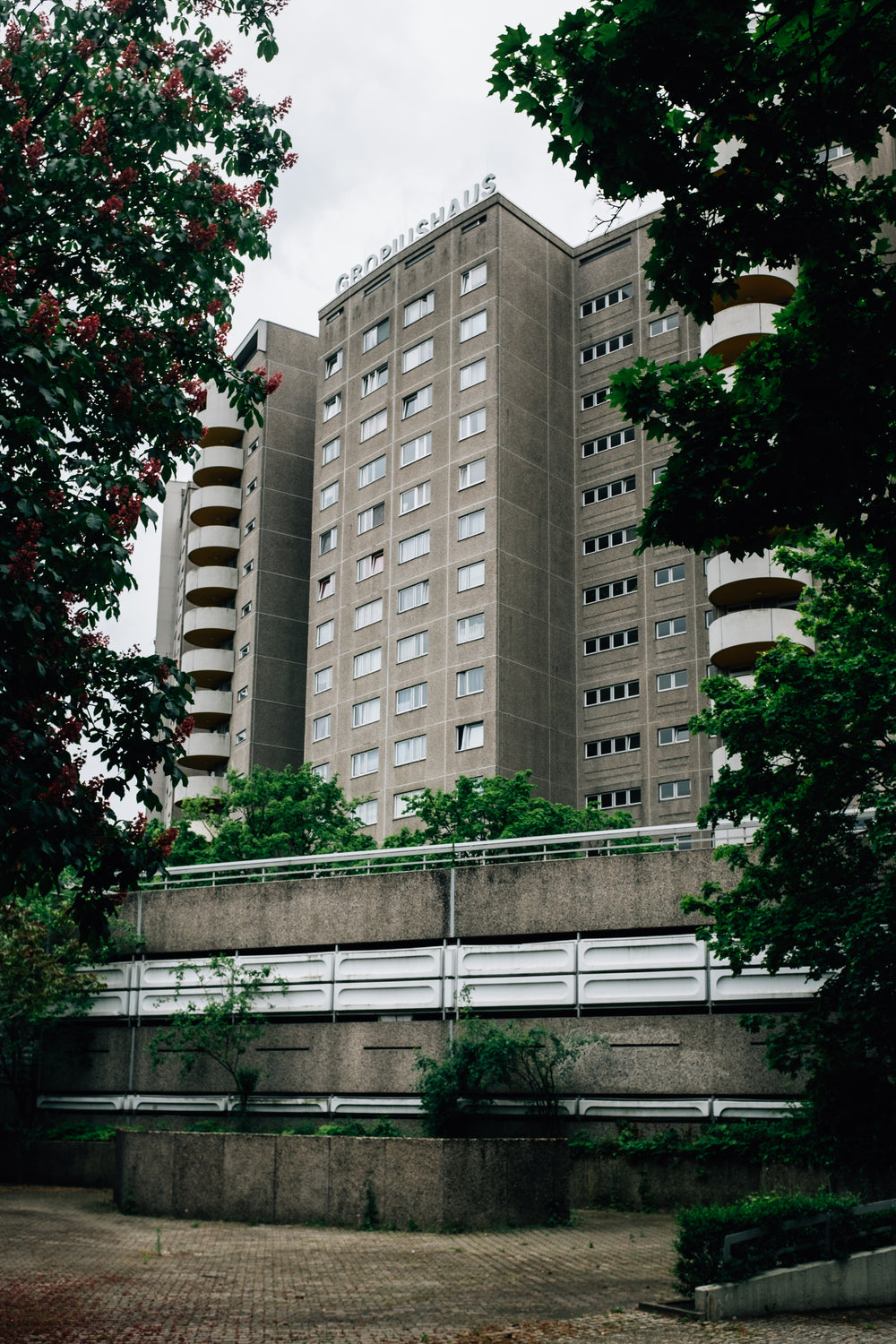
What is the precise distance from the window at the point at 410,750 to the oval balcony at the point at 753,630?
38.1 ft

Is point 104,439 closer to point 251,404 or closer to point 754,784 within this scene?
point 251,404

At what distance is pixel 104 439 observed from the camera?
1102cm

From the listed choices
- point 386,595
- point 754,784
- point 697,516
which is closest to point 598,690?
point 386,595

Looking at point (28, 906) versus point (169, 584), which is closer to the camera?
point (28, 906)

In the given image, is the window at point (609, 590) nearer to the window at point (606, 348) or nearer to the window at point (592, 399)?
the window at point (592, 399)

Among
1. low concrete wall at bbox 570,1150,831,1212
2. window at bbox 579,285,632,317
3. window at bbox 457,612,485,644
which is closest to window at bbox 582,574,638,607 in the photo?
window at bbox 457,612,485,644

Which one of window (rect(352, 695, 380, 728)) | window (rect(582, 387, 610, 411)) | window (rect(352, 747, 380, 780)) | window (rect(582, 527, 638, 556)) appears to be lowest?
window (rect(352, 747, 380, 780))

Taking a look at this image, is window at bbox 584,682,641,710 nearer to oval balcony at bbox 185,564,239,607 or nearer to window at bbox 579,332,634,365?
window at bbox 579,332,634,365

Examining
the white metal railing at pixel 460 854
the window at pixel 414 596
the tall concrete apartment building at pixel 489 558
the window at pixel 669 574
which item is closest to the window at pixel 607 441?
the tall concrete apartment building at pixel 489 558

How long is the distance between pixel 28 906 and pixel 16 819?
56.1 ft

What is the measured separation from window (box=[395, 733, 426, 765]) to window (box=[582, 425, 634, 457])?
13.1m

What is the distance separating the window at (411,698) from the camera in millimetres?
46438

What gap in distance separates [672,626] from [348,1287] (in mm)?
35656

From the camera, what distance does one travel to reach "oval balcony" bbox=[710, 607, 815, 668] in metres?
37.9
